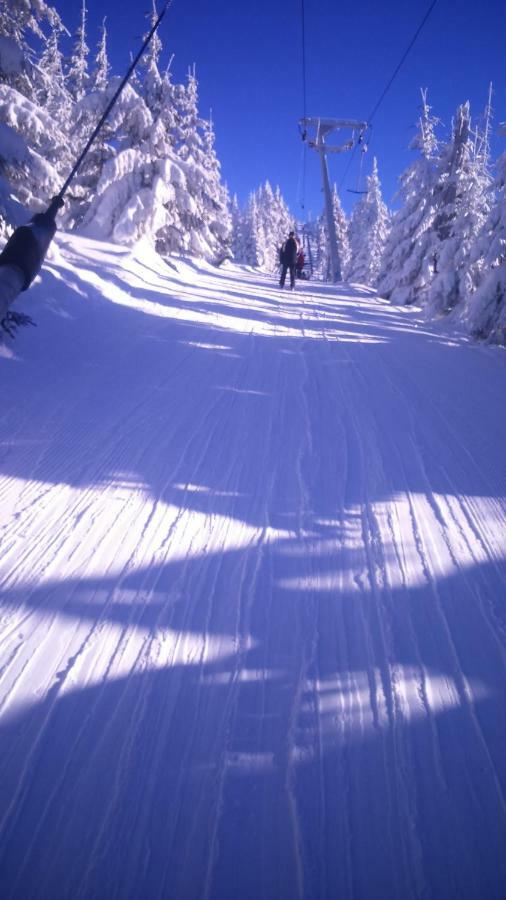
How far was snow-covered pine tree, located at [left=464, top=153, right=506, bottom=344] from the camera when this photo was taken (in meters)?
9.94

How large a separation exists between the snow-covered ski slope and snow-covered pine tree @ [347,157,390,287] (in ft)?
130

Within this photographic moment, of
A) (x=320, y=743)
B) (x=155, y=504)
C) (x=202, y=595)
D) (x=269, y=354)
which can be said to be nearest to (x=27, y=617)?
(x=202, y=595)

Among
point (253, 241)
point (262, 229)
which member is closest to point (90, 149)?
point (253, 241)

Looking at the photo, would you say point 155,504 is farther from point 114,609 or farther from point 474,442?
point 474,442

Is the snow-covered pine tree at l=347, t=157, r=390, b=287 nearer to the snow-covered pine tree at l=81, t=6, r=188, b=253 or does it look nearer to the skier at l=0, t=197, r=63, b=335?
the snow-covered pine tree at l=81, t=6, r=188, b=253

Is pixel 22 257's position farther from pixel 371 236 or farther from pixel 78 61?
pixel 371 236

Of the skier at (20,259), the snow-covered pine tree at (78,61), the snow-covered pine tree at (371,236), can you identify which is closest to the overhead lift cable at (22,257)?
the skier at (20,259)

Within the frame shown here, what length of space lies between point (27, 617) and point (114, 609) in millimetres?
499

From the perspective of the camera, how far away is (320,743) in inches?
80.4

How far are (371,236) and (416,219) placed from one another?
2264cm

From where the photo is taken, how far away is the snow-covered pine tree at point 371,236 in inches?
1624

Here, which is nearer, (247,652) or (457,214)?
(247,652)

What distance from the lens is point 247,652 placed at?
2.46m

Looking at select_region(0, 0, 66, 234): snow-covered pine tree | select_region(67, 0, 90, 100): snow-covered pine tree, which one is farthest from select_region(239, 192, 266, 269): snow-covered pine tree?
select_region(0, 0, 66, 234): snow-covered pine tree
